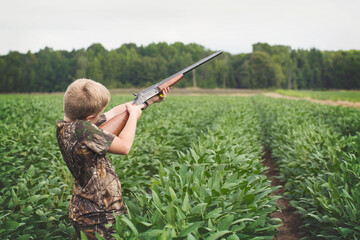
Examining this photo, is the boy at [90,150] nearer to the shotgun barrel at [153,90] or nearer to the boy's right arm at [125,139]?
the boy's right arm at [125,139]

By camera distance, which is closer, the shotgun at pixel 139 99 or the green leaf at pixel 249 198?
the shotgun at pixel 139 99

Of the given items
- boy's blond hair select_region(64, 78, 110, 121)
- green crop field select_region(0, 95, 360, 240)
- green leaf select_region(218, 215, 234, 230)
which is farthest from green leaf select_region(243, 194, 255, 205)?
boy's blond hair select_region(64, 78, 110, 121)

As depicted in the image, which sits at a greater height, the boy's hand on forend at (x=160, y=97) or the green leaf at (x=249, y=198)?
the boy's hand on forend at (x=160, y=97)

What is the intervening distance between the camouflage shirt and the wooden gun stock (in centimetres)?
9

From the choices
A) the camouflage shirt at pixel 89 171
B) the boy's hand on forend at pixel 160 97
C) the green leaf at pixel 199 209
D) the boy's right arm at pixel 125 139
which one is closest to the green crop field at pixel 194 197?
the green leaf at pixel 199 209

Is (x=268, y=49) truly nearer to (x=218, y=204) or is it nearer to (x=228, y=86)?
(x=228, y=86)

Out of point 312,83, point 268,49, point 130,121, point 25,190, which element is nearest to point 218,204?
point 130,121

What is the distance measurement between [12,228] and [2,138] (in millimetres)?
3001

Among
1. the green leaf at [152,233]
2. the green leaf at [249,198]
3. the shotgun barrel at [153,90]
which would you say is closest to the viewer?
the green leaf at [152,233]

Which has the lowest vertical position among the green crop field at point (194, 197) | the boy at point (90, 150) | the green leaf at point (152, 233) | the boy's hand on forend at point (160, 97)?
the green crop field at point (194, 197)

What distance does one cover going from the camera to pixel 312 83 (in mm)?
85500

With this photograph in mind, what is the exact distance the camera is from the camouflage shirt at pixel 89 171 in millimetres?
1863

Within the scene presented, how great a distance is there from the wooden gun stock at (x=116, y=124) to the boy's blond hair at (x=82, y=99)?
5.7 inches

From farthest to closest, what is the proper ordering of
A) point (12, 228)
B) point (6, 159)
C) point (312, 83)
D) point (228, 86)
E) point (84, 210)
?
point (312, 83), point (228, 86), point (6, 159), point (12, 228), point (84, 210)
